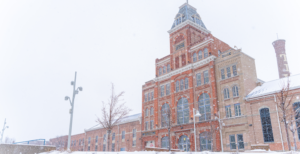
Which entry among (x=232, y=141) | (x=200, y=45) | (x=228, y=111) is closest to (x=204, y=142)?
(x=232, y=141)

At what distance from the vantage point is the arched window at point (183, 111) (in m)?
39.5

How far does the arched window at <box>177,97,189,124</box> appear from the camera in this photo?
129 ft

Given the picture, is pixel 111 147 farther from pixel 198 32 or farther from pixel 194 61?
pixel 198 32

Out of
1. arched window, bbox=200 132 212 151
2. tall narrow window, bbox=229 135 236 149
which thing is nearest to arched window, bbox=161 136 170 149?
arched window, bbox=200 132 212 151

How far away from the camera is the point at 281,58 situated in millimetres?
57344

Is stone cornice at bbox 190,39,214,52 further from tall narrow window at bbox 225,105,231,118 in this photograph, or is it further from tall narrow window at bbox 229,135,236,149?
tall narrow window at bbox 229,135,236,149

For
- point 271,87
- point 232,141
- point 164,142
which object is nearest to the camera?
point 271,87

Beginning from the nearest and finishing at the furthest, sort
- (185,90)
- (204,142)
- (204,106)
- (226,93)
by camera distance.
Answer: (226,93), (204,142), (204,106), (185,90)

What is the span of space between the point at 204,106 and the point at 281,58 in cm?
3177

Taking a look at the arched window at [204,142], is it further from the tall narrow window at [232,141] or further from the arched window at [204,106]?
the tall narrow window at [232,141]

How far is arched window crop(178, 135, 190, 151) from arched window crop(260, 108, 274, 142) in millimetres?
11916

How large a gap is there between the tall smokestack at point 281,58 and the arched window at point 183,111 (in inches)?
1154

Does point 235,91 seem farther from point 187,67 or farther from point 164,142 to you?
point 164,142

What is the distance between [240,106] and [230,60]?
23.2 feet
